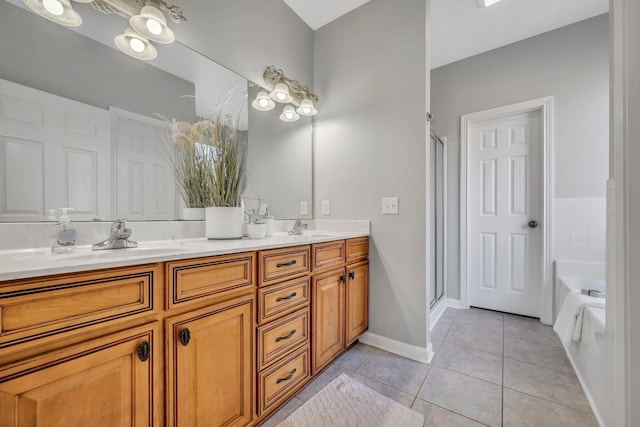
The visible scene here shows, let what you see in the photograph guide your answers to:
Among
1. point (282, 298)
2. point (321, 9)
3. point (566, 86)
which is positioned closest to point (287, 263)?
point (282, 298)

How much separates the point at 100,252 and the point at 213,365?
0.59m

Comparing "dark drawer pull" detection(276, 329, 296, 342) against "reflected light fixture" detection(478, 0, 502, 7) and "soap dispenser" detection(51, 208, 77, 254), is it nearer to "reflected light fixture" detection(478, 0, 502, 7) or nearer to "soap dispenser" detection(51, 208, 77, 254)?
"soap dispenser" detection(51, 208, 77, 254)

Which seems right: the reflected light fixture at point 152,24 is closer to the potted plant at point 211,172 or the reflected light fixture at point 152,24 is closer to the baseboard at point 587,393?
the potted plant at point 211,172

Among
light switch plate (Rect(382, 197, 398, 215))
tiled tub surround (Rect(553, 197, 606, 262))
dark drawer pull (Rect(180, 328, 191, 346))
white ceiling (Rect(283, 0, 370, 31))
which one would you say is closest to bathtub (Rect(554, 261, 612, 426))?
tiled tub surround (Rect(553, 197, 606, 262))

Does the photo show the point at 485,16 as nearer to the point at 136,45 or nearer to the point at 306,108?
the point at 306,108

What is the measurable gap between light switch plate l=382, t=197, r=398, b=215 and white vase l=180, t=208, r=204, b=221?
1233 mm

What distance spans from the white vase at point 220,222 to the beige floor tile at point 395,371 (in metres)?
1.19

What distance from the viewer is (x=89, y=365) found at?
0.68m

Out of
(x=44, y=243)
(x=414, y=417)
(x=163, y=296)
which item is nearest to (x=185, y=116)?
(x=44, y=243)

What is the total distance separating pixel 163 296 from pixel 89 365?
23 centimetres

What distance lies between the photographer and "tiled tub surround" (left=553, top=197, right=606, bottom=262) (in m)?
2.17

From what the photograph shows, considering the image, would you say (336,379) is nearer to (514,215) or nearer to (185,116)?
(185,116)

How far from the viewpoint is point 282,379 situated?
126 cm

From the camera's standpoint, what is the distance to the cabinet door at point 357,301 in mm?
1758
